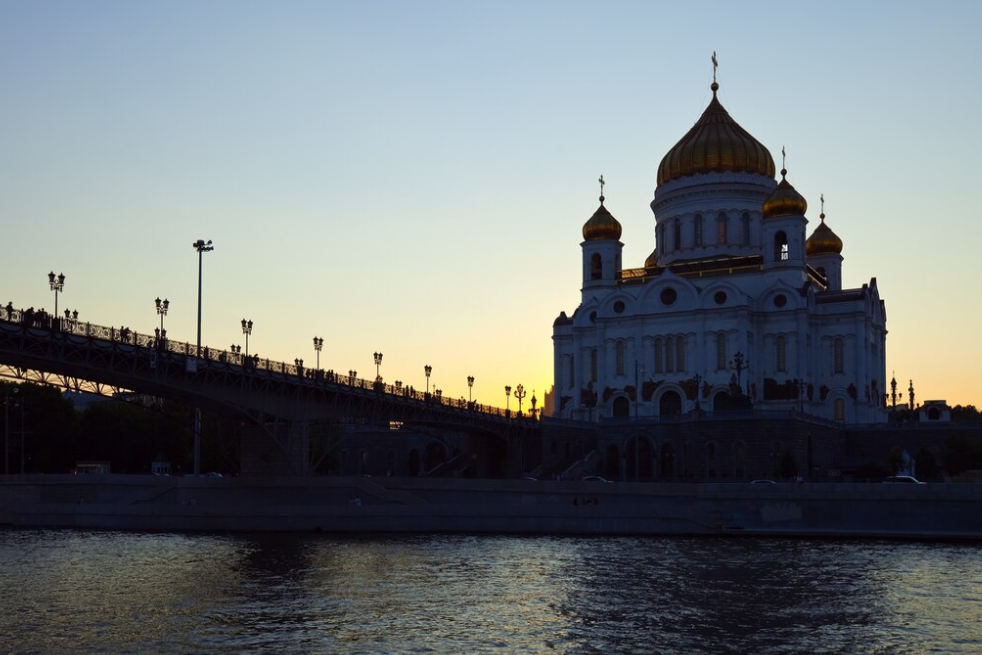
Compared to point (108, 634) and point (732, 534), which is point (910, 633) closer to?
point (108, 634)

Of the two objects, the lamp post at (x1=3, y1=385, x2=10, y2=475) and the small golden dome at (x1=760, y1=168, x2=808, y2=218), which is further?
the small golden dome at (x1=760, y1=168, x2=808, y2=218)

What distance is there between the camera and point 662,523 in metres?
55.3

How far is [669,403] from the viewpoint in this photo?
9775 centimetres

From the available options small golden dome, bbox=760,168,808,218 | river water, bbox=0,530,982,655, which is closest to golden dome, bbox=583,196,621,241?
small golden dome, bbox=760,168,808,218

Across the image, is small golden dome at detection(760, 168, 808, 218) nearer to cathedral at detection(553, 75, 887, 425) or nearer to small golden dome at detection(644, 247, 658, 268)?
cathedral at detection(553, 75, 887, 425)

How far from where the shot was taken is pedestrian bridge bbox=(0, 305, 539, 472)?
5456cm

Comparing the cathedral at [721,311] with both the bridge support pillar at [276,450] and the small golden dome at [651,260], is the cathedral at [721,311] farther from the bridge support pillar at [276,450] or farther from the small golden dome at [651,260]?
the bridge support pillar at [276,450]

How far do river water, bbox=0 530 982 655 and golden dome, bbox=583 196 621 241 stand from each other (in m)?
58.1

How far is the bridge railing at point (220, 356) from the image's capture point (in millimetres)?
54469

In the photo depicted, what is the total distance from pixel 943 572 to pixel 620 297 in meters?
62.5

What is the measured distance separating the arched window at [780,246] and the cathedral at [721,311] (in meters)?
0.08

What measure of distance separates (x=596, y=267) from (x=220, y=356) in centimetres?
5238

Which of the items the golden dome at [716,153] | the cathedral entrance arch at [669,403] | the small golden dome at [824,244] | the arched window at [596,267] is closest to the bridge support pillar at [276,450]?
the cathedral entrance arch at [669,403]

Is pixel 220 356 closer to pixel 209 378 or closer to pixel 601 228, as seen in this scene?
pixel 209 378
